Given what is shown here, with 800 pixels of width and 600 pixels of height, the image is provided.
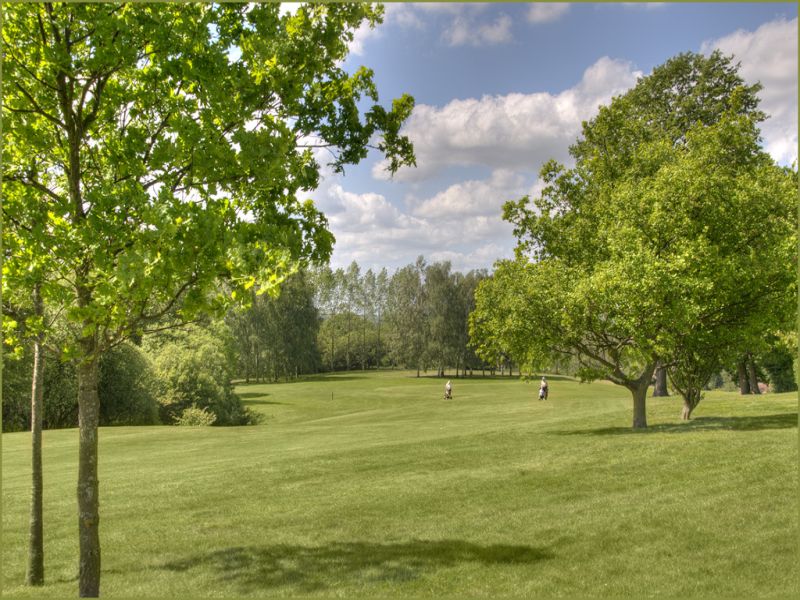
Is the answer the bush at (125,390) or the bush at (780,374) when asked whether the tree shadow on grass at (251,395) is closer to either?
the bush at (125,390)

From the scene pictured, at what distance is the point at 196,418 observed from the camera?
44.5 meters

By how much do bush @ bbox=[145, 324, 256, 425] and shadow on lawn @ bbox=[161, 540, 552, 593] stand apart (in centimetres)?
3699

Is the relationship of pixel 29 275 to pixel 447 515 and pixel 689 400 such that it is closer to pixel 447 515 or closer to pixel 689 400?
pixel 447 515

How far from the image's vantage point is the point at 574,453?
18.7 meters

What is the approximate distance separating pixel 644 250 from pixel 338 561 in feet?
52.5

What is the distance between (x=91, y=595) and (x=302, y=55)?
25.7 feet

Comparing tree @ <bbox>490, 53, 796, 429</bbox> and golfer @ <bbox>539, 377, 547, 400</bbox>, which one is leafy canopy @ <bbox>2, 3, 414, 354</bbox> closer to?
tree @ <bbox>490, 53, 796, 429</bbox>

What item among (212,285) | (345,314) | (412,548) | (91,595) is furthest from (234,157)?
(345,314)

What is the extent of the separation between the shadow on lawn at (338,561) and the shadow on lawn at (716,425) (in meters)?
13.7

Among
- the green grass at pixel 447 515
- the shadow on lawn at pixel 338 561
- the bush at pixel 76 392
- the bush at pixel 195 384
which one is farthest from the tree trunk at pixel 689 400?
the bush at pixel 76 392

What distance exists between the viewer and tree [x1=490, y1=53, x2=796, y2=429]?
68.0 feet

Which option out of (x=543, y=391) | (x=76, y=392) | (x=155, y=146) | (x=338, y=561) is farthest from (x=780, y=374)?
(x=155, y=146)

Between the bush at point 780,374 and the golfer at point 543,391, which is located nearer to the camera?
the bush at point 780,374

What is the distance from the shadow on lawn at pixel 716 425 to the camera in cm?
2148
